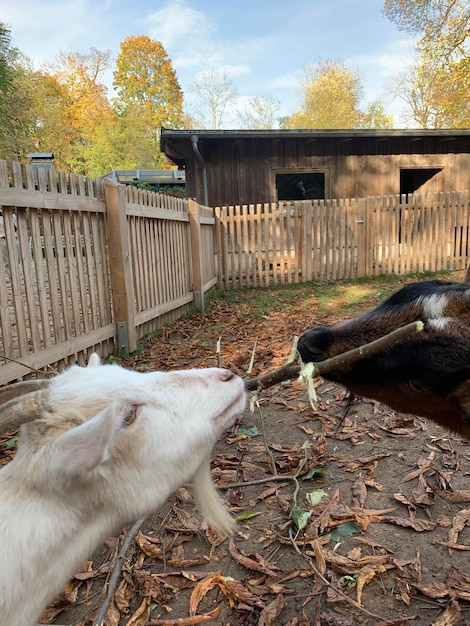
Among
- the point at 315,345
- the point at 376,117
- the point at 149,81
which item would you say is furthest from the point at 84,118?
the point at 315,345

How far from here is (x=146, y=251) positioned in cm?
677

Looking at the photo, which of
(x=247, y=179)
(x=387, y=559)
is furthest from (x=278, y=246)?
(x=387, y=559)

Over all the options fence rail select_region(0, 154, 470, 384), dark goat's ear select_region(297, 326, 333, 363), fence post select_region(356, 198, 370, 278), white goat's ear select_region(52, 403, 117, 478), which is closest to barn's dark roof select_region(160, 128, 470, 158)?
fence rail select_region(0, 154, 470, 384)

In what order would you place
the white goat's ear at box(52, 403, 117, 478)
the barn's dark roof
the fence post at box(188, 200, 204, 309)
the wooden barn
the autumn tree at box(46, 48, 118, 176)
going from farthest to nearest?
the autumn tree at box(46, 48, 118, 176) → the wooden barn → the barn's dark roof → the fence post at box(188, 200, 204, 309) → the white goat's ear at box(52, 403, 117, 478)

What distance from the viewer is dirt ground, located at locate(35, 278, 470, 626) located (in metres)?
2.07

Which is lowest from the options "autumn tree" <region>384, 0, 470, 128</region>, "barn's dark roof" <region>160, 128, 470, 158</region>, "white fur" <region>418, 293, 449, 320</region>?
"white fur" <region>418, 293, 449, 320</region>

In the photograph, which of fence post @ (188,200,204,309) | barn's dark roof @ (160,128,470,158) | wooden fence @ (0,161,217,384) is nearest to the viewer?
wooden fence @ (0,161,217,384)

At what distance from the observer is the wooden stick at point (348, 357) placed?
167cm

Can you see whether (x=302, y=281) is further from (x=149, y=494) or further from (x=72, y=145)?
(x=72, y=145)

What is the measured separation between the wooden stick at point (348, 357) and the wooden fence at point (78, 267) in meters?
1.64

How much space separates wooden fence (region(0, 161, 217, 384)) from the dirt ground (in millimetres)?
1405

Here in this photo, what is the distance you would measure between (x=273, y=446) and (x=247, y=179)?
12541mm

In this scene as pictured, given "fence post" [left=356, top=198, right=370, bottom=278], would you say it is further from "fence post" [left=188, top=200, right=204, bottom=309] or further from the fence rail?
"fence post" [left=188, top=200, right=204, bottom=309]

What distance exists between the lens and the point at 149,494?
1.47 m
